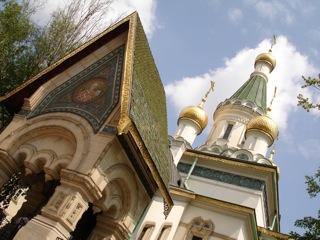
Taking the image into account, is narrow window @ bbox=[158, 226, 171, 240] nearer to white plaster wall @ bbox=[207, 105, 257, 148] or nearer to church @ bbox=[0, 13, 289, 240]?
church @ bbox=[0, 13, 289, 240]

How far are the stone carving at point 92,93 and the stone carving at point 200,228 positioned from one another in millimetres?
7887

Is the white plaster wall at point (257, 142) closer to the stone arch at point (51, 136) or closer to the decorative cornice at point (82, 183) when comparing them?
the stone arch at point (51, 136)

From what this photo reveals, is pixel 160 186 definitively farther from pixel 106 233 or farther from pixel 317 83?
pixel 317 83

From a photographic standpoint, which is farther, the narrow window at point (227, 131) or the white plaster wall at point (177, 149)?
the narrow window at point (227, 131)

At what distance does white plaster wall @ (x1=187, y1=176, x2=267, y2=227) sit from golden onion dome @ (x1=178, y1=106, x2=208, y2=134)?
156 inches

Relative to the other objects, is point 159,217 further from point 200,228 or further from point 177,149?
point 177,149

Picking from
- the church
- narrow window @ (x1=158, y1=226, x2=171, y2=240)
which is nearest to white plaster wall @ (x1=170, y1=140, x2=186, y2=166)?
narrow window @ (x1=158, y1=226, x2=171, y2=240)

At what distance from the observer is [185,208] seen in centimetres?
1419

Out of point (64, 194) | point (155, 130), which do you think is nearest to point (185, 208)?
point (155, 130)

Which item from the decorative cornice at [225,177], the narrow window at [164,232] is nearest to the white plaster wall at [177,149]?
the decorative cornice at [225,177]

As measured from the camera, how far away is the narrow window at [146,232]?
10703 mm

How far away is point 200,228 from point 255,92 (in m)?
12.3

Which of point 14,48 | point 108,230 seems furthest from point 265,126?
point 108,230

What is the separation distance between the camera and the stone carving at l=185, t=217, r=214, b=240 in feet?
44.5
